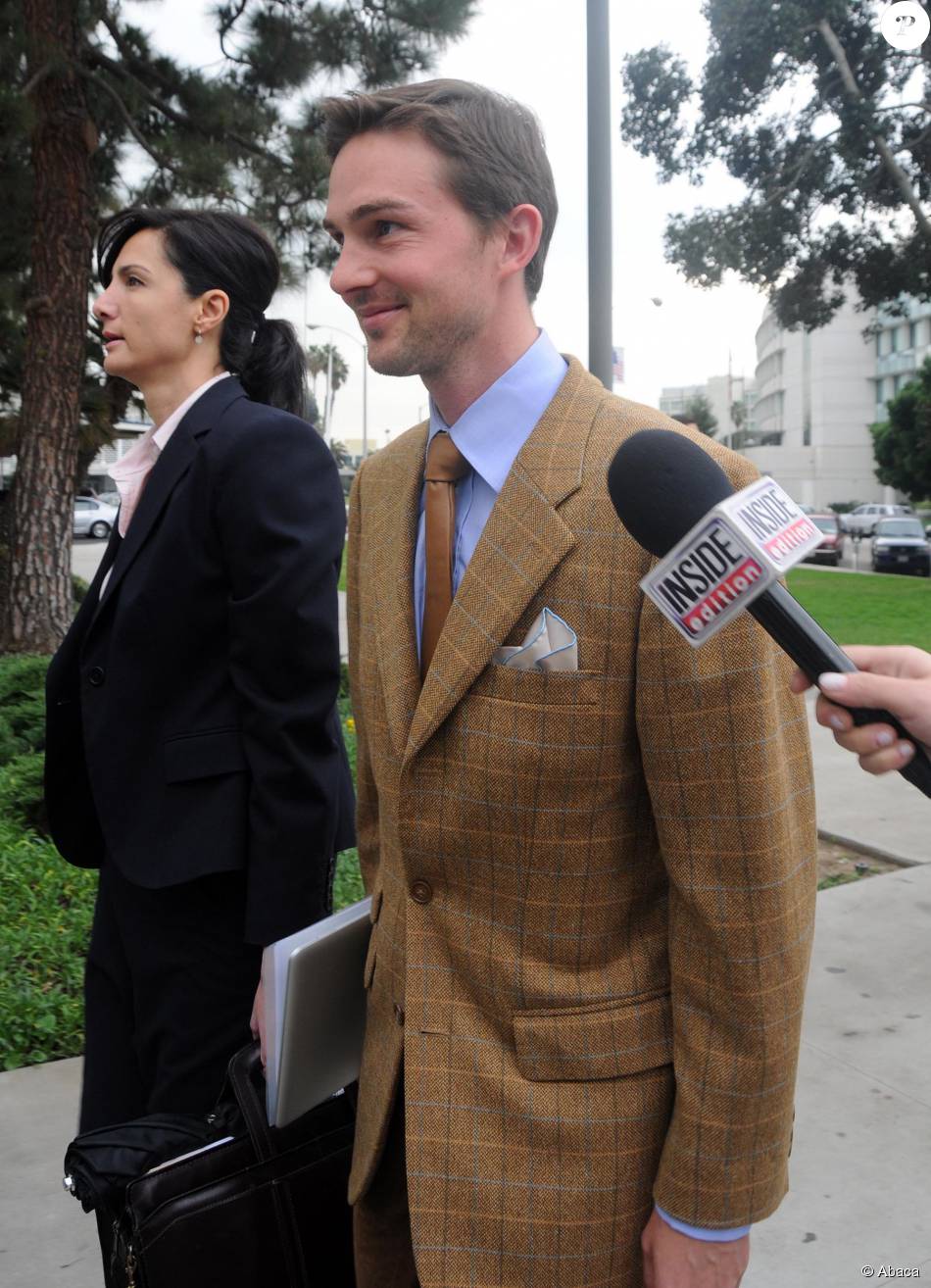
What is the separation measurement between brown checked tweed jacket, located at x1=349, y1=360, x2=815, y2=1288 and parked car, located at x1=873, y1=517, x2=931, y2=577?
2941 cm

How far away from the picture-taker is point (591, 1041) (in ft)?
4.50

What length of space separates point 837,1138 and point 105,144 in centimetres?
902

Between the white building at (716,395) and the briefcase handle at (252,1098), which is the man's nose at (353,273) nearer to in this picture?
the briefcase handle at (252,1098)

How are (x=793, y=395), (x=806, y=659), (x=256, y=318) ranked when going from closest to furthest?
(x=806, y=659) → (x=256, y=318) → (x=793, y=395)

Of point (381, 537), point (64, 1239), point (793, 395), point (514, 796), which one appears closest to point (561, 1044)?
point (514, 796)

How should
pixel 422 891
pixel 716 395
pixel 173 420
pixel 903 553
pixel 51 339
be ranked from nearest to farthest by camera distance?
1. pixel 422 891
2. pixel 173 420
3. pixel 51 339
4. pixel 903 553
5. pixel 716 395

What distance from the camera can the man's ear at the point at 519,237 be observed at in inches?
60.8

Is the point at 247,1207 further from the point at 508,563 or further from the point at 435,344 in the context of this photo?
the point at 435,344

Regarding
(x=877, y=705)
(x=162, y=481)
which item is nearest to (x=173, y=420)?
(x=162, y=481)

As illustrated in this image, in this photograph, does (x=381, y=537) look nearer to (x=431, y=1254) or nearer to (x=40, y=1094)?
(x=431, y=1254)

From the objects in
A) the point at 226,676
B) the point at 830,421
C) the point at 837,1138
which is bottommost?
the point at 837,1138

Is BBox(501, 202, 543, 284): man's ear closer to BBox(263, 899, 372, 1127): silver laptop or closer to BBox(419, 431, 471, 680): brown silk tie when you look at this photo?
BBox(419, 431, 471, 680): brown silk tie

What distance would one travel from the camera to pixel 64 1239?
2.70 metres

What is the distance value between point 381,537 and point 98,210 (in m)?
8.53
